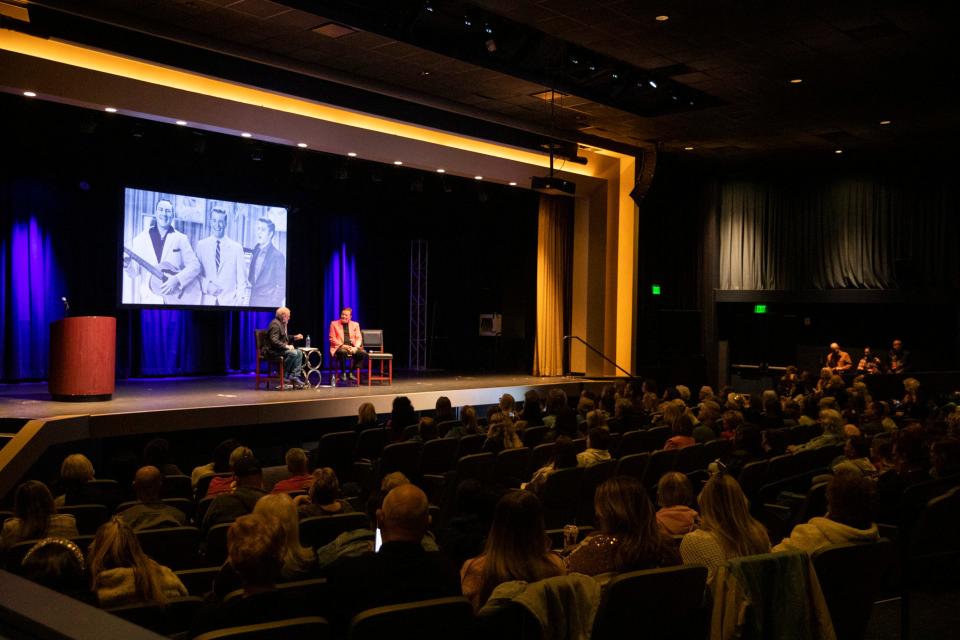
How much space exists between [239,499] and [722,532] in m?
2.54

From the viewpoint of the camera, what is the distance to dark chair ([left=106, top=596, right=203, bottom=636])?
8.94 feet

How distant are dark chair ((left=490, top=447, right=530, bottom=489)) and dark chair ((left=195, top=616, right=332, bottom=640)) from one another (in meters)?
3.77

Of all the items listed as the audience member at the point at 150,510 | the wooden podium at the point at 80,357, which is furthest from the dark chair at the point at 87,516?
the wooden podium at the point at 80,357

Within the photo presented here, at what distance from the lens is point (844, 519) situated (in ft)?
11.6

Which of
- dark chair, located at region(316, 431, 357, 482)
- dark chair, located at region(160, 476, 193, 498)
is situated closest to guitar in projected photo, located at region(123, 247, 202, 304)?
dark chair, located at region(316, 431, 357, 482)

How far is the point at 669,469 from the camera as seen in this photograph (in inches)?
252

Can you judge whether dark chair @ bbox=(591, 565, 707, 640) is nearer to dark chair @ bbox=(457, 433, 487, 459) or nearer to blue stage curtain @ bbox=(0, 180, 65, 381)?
dark chair @ bbox=(457, 433, 487, 459)

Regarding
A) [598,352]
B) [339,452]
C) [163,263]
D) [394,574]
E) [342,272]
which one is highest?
[342,272]

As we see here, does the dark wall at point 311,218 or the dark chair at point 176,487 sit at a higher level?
the dark wall at point 311,218

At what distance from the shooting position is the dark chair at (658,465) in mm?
6234

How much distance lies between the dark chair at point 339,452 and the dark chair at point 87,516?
262cm

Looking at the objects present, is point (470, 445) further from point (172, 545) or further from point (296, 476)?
point (172, 545)

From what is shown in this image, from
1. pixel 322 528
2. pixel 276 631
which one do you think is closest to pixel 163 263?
pixel 322 528

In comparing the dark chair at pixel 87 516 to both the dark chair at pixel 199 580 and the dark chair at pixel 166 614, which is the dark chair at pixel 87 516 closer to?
the dark chair at pixel 199 580
